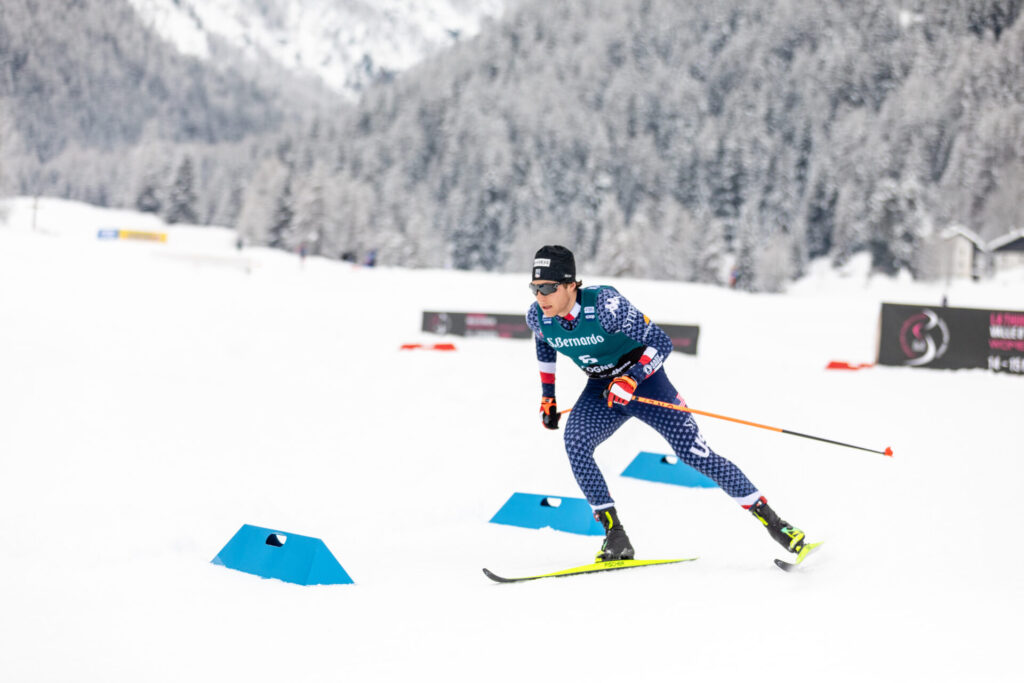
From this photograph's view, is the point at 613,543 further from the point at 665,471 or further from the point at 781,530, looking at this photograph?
the point at 665,471

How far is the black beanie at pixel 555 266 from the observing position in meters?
3.82

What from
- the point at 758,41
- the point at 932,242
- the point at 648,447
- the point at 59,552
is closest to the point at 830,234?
the point at 932,242

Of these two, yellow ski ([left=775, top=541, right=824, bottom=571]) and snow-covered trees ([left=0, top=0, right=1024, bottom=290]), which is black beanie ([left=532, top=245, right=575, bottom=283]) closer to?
yellow ski ([left=775, top=541, right=824, bottom=571])

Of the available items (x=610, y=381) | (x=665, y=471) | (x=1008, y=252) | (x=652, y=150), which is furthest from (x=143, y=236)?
(x=652, y=150)

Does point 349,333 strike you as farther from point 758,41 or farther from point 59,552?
point 758,41

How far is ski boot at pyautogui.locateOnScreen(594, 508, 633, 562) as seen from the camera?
13.1ft

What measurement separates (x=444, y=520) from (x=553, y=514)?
97 cm

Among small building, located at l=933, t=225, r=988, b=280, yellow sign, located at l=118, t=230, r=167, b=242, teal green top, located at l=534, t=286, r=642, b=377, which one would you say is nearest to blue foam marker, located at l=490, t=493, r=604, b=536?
teal green top, located at l=534, t=286, r=642, b=377

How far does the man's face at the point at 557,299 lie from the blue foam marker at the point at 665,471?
9.74ft

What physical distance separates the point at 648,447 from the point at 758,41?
121718 mm

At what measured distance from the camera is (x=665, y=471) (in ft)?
21.3

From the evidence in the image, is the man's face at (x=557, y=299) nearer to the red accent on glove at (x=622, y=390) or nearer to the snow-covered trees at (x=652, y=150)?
the red accent on glove at (x=622, y=390)

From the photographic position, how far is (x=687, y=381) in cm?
1232

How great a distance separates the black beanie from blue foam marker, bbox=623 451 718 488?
310 centimetres
